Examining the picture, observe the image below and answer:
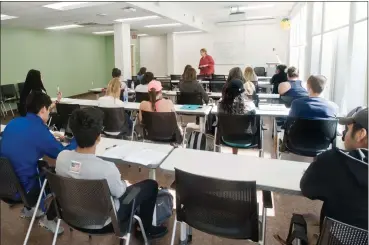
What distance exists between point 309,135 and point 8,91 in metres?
8.13

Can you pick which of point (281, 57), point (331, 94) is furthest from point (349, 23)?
point (281, 57)

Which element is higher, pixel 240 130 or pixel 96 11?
pixel 96 11

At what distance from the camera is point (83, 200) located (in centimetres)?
170

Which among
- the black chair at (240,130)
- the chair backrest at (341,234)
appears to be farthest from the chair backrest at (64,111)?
the chair backrest at (341,234)

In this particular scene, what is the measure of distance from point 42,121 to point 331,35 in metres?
5.52

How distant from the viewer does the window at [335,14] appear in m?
4.82

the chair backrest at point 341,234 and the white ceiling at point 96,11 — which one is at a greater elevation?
the white ceiling at point 96,11

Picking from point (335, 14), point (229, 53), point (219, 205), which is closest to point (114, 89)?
point (219, 205)

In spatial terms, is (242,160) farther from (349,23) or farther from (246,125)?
(349,23)

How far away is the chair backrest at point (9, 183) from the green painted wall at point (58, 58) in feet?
24.8

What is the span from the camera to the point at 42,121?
236cm

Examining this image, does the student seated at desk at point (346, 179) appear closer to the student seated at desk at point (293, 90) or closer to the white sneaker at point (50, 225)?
the white sneaker at point (50, 225)

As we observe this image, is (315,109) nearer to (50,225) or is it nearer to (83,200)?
(83,200)

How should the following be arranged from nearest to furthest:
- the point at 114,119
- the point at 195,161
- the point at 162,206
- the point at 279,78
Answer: the point at 195,161
the point at 162,206
the point at 114,119
the point at 279,78
